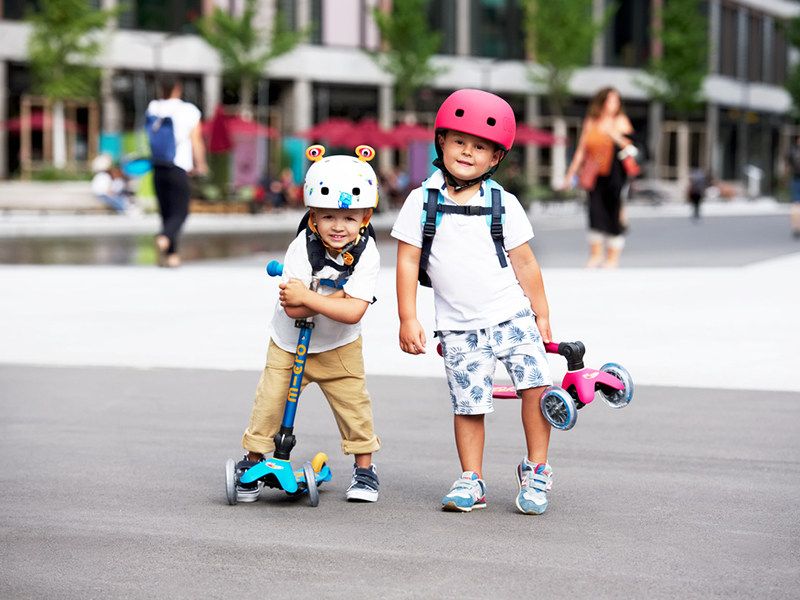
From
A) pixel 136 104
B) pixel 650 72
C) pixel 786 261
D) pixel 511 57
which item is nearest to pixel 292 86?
pixel 136 104

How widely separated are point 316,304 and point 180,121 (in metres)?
8.70

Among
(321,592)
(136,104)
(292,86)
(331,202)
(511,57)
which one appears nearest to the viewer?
(321,592)

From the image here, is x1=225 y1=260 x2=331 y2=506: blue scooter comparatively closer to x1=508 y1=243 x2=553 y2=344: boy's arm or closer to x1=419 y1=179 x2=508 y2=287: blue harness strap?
x1=419 y1=179 x2=508 y2=287: blue harness strap

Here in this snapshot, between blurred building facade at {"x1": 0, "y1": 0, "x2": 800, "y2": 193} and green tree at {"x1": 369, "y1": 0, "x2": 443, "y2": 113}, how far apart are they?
5.69ft

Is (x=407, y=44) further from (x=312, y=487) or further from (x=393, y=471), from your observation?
(x=312, y=487)

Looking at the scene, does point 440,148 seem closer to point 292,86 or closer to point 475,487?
point 475,487

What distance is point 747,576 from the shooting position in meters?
3.50

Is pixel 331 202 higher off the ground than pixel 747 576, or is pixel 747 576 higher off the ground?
pixel 331 202

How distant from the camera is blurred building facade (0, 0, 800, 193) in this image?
42.3 metres

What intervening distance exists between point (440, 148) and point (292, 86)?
42694 mm

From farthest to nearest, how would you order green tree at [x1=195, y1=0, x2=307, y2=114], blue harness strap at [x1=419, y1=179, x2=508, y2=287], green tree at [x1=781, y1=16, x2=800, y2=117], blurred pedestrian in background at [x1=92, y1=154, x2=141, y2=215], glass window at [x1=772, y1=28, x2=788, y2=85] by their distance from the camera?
glass window at [x1=772, y1=28, x2=788, y2=85] → green tree at [x1=781, y1=16, x2=800, y2=117] → green tree at [x1=195, y1=0, x2=307, y2=114] → blurred pedestrian in background at [x1=92, y1=154, x2=141, y2=215] → blue harness strap at [x1=419, y1=179, x2=508, y2=287]

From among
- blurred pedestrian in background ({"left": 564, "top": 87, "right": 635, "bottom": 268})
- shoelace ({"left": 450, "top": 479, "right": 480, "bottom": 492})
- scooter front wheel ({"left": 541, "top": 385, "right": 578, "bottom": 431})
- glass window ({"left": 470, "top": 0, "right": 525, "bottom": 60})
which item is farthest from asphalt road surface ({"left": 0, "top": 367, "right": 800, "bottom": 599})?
glass window ({"left": 470, "top": 0, "right": 525, "bottom": 60})

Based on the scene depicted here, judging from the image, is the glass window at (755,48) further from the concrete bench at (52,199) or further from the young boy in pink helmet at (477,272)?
the young boy in pink helmet at (477,272)

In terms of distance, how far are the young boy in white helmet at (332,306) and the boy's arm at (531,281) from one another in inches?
19.9
